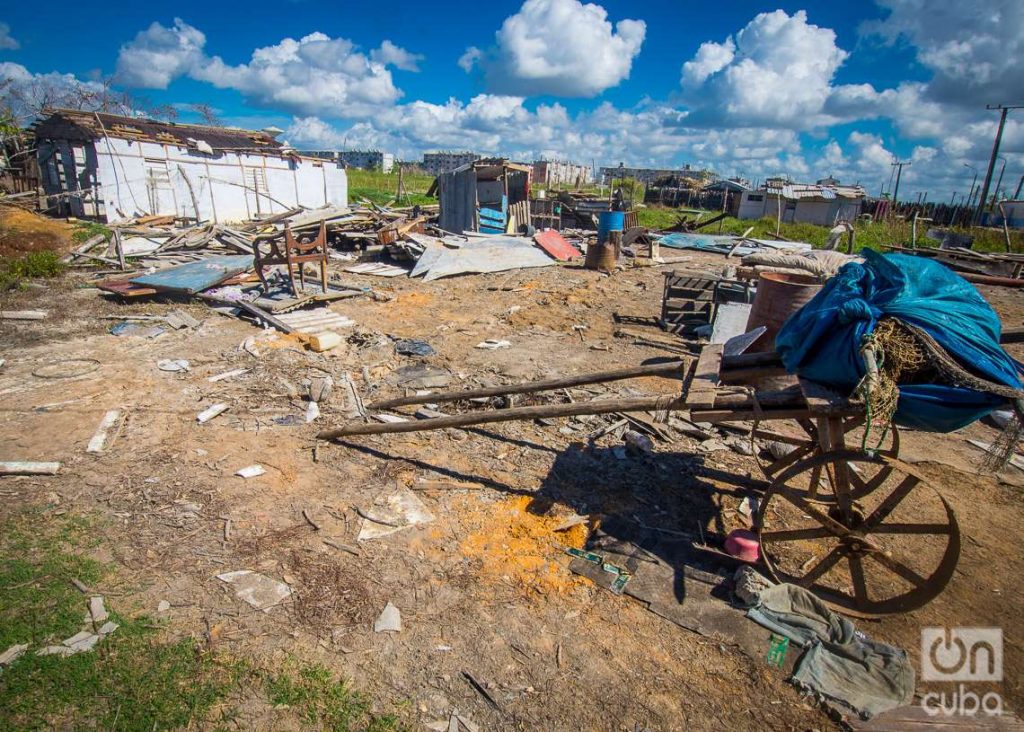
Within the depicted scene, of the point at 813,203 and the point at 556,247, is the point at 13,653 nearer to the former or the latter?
the point at 556,247

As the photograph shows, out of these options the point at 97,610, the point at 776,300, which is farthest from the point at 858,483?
the point at 97,610

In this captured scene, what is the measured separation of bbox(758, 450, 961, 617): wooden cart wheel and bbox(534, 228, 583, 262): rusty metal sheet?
45.3 feet

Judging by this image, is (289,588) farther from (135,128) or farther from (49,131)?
(49,131)

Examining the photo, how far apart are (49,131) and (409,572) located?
26.3 meters

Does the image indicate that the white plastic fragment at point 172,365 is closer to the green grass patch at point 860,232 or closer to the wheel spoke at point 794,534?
the wheel spoke at point 794,534

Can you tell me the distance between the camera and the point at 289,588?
11.0 feet

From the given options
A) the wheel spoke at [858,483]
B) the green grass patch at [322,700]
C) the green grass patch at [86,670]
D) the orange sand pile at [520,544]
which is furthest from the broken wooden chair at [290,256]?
the wheel spoke at [858,483]

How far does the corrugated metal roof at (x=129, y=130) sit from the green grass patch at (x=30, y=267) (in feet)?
29.2

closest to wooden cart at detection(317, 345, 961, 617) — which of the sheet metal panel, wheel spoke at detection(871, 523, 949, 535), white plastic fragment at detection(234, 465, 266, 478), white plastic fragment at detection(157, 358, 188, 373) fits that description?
wheel spoke at detection(871, 523, 949, 535)

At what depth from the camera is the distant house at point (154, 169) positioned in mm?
18594

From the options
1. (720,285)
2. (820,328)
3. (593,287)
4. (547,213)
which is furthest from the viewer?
(547,213)

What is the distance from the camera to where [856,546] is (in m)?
3.28

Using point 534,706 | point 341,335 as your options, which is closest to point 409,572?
point 534,706

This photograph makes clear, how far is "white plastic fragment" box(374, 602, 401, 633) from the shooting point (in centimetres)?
309
